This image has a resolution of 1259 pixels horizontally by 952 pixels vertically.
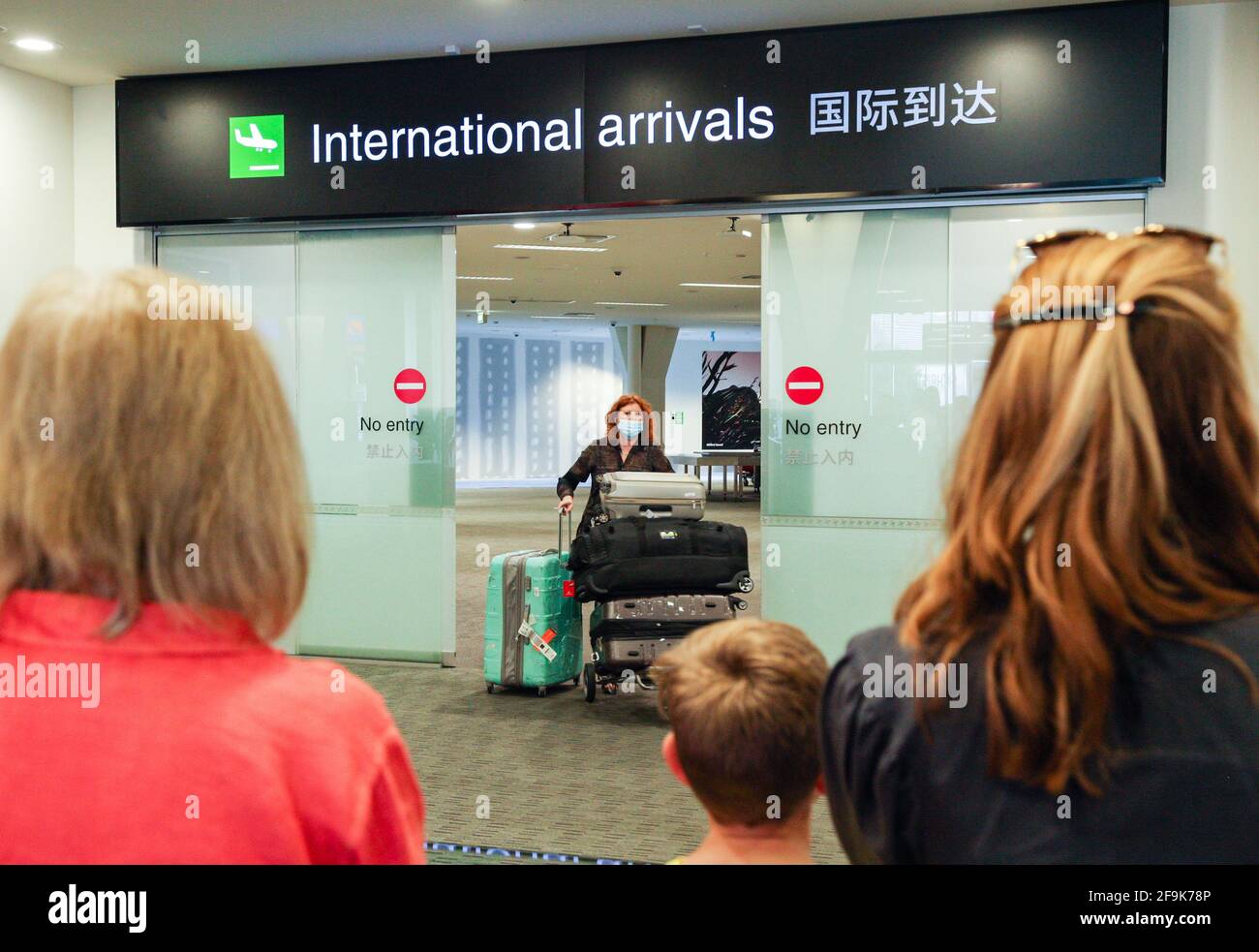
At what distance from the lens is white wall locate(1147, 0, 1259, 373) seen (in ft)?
18.3

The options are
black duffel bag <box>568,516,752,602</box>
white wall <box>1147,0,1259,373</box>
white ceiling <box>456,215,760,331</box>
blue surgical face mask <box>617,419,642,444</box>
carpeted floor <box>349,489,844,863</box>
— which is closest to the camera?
carpeted floor <box>349,489,844,863</box>

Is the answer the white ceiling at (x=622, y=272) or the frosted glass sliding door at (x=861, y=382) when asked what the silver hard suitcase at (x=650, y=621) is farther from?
the white ceiling at (x=622, y=272)

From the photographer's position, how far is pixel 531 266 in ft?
48.8

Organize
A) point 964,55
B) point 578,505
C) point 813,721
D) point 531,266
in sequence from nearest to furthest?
point 813,721
point 964,55
point 531,266
point 578,505

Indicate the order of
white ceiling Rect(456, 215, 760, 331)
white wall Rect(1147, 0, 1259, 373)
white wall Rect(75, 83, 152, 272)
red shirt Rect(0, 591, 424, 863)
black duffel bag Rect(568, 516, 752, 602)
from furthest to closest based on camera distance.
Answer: white ceiling Rect(456, 215, 760, 331), white wall Rect(75, 83, 152, 272), black duffel bag Rect(568, 516, 752, 602), white wall Rect(1147, 0, 1259, 373), red shirt Rect(0, 591, 424, 863)

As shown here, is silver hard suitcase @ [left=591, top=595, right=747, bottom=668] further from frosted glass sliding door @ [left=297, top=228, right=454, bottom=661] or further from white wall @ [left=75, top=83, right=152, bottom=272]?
white wall @ [left=75, top=83, right=152, bottom=272]

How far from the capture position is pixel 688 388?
29266 mm

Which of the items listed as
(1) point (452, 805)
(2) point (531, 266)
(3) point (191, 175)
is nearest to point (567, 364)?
(2) point (531, 266)

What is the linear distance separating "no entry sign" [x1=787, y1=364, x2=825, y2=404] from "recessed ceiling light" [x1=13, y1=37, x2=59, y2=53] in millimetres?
4321

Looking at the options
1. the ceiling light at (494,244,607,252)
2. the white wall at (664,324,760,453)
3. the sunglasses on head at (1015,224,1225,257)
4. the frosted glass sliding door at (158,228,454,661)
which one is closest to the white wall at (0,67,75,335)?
the frosted glass sliding door at (158,228,454,661)

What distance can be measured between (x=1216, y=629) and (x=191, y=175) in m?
6.98

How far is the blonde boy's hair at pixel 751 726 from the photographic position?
149 cm

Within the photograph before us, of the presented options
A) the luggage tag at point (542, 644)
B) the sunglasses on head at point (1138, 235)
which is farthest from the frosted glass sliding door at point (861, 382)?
the sunglasses on head at point (1138, 235)

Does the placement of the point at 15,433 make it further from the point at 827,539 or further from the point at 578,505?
the point at 578,505
